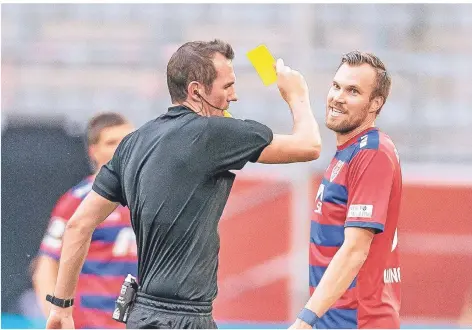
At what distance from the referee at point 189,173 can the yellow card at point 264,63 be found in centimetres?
13

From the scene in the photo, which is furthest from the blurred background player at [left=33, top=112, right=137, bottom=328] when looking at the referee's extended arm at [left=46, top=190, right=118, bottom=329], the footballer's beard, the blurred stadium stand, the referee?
the blurred stadium stand

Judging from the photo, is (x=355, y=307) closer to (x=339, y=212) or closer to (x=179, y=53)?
(x=339, y=212)

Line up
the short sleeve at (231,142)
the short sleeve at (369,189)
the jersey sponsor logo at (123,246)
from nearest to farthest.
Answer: the short sleeve at (231,142)
the short sleeve at (369,189)
the jersey sponsor logo at (123,246)

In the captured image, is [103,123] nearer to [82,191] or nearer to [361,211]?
[82,191]

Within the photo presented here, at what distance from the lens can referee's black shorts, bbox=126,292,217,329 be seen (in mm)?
3053

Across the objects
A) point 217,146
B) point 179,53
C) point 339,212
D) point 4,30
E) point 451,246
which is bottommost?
point 451,246

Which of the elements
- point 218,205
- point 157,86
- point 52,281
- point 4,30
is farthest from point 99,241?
point 4,30

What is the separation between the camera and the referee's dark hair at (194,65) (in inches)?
124

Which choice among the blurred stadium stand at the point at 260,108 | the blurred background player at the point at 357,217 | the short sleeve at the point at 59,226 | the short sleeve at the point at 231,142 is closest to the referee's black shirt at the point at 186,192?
the short sleeve at the point at 231,142

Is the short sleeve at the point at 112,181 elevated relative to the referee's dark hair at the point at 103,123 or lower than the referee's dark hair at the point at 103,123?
lower

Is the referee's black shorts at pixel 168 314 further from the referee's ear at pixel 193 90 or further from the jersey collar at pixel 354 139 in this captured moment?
the jersey collar at pixel 354 139

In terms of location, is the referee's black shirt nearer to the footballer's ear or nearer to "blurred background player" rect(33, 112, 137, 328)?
the footballer's ear

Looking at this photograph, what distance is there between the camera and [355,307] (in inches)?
131

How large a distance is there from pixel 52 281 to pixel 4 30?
3.60 meters
